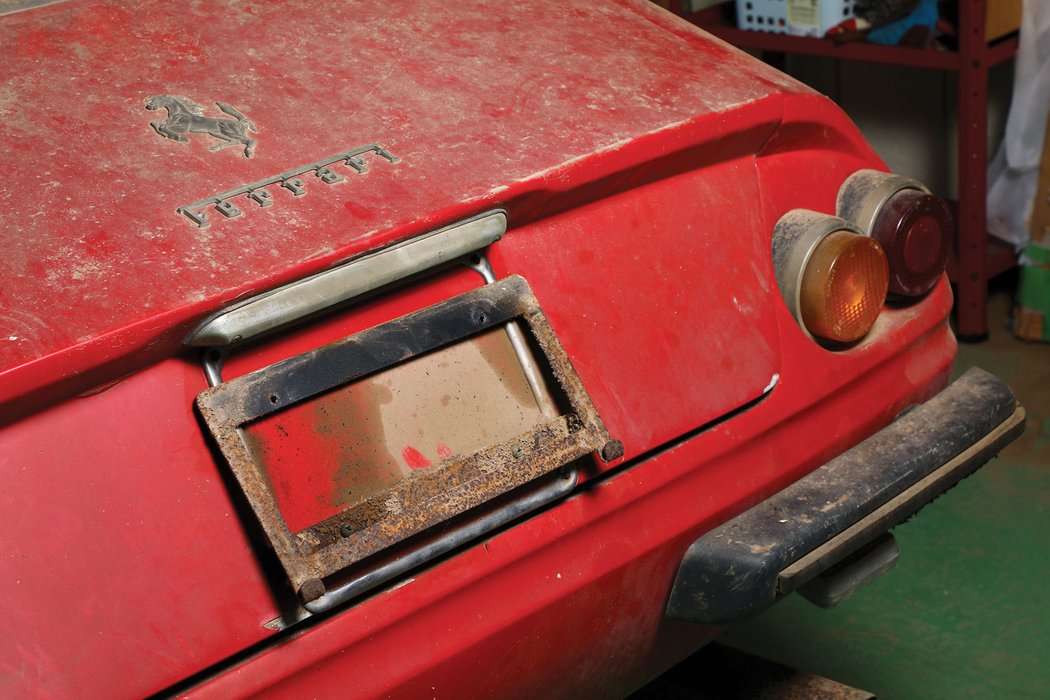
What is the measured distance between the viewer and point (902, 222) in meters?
1.70

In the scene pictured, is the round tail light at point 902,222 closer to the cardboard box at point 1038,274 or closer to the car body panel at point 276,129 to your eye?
the car body panel at point 276,129

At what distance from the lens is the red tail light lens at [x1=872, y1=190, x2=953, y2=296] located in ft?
5.59

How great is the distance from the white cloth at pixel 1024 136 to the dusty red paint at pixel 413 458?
2.90m

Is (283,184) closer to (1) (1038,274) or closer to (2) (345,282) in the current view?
(2) (345,282)

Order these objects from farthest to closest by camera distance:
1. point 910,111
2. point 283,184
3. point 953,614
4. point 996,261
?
point 910,111, point 996,261, point 953,614, point 283,184

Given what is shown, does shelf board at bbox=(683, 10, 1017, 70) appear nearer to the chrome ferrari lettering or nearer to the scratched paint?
the chrome ferrari lettering

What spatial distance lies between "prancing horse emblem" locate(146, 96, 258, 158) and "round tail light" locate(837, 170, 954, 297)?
83 centimetres

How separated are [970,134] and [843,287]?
2.22 m

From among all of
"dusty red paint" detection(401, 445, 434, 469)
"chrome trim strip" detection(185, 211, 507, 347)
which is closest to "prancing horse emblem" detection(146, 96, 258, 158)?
"chrome trim strip" detection(185, 211, 507, 347)

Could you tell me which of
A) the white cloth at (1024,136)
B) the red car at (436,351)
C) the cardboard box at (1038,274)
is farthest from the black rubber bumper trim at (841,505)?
the white cloth at (1024,136)

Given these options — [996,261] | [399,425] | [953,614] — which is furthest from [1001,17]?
[399,425]

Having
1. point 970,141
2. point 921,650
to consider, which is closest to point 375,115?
point 921,650

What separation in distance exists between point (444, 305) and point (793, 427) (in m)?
0.55

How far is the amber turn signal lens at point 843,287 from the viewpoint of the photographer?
5.24 ft
